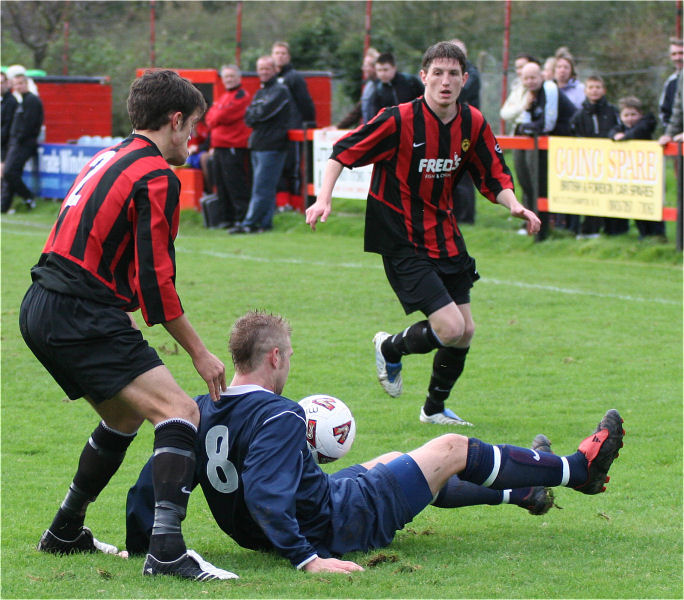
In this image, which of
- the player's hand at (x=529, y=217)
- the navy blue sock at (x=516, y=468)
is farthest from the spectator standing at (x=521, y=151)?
the navy blue sock at (x=516, y=468)

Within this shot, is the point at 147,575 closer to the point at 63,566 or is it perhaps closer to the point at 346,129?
the point at 63,566

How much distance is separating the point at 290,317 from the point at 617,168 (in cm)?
488

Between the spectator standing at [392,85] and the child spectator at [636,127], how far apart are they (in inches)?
113

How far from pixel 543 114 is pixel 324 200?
798cm

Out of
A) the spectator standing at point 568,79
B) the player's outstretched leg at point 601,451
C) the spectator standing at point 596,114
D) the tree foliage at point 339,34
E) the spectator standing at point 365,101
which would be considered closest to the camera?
the player's outstretched leg at point 601,451

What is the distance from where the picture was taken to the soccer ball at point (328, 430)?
15.5 feet

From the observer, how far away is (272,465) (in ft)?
13.0

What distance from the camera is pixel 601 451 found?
4508 mm

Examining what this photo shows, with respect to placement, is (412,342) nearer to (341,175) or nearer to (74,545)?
(74,545)

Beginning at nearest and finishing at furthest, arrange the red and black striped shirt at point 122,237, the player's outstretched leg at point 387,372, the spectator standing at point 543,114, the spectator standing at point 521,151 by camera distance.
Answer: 1. the red and black striped shirt at point 122,237
2. the player's outstretched leg at point 387,372
3. the spectator standing at point 543,114
4. the spectator standing at point 521,151

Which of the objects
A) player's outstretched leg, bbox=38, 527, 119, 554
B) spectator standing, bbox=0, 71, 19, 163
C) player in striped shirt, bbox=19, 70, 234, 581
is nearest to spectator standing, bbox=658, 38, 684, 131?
player in striped shirt, bbox=19, 70, 234, 581

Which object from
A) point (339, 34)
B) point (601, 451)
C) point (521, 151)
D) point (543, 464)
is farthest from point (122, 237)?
point (339, 34)

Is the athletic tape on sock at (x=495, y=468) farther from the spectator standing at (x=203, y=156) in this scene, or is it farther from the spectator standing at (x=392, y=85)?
Answer: the spectator standing at (x=203, y=156)

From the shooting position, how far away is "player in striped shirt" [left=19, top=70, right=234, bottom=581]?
3.89 m
